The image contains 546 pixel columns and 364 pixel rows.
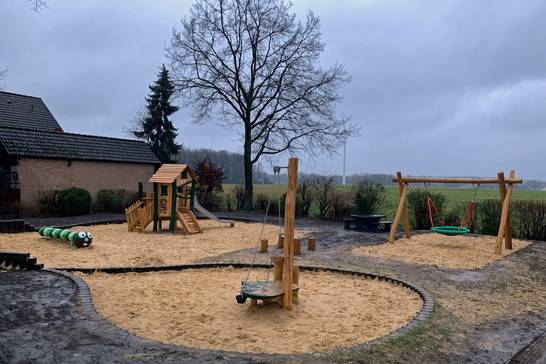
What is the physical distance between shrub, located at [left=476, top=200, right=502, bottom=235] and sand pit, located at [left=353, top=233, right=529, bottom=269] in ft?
4.73

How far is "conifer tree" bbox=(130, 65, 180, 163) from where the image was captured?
32.8 m

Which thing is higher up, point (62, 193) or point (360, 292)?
point (62, 193)

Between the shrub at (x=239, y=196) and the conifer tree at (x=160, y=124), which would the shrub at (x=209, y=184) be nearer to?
the shrub at (x=239, y=196)

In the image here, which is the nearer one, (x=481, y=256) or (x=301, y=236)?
(x=481, y=256)

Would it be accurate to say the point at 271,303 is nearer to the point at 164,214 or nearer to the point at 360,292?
the point at 360,292

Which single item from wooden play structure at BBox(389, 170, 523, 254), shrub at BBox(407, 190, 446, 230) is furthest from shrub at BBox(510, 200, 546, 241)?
wooden play structure at BBox(389, 170, 523, 254)

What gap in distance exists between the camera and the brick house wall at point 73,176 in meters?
18.2

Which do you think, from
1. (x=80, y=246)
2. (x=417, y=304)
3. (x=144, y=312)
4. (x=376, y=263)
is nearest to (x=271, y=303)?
(x=144, y=312)

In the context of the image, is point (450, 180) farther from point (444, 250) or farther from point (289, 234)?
point (289, 234)

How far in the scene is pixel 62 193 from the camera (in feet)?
59.1

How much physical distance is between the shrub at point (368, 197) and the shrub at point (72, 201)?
35.0 ft

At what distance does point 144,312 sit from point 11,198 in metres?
14.6

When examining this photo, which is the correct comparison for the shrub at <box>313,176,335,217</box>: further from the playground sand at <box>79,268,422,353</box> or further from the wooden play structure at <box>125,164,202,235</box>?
the playground sand at <box>79,268,422,353</box>

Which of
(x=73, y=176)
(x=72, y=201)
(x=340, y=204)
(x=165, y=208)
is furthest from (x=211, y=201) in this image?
(x=165, y=208)
